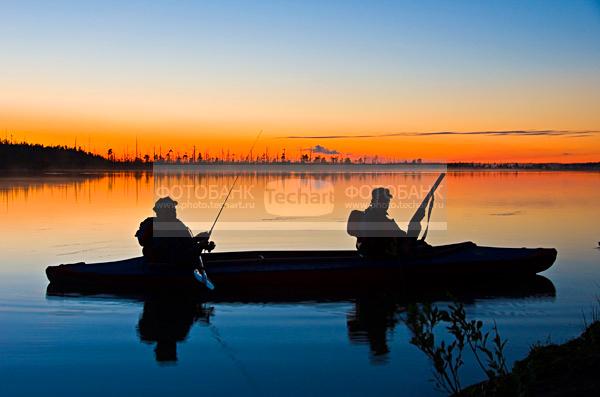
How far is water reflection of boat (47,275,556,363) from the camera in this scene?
9375 mm

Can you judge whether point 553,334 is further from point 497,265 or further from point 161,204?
point 161,204

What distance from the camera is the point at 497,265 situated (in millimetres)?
11867

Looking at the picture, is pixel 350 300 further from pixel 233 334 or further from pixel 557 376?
pixel 557 376

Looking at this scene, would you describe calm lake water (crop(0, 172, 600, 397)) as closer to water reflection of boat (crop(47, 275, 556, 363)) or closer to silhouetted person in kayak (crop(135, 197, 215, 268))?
water reflection of boat (crop(47, 275, 556, 363))

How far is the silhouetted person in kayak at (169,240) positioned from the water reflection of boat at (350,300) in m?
0.62

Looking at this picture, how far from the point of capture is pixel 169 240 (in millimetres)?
11281

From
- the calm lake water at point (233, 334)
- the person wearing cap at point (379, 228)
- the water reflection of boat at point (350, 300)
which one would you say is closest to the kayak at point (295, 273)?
the water reflection of boat at point (350, 300)

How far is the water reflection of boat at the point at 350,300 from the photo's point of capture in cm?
938

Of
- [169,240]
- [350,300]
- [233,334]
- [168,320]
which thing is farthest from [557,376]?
[169,240]

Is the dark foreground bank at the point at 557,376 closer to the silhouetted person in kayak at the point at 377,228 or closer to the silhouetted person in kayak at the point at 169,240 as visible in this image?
the silhouetted person in kayak at the point at 377,228

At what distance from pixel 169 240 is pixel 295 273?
2.13 m

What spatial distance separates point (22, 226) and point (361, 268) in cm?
1418

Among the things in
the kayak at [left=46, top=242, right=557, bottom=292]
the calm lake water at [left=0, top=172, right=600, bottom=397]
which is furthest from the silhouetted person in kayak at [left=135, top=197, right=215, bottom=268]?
the calm lake water at [left=0, top=172, right=600, bottom=397]

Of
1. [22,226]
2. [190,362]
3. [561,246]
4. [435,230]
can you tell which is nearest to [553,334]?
[190,362]
